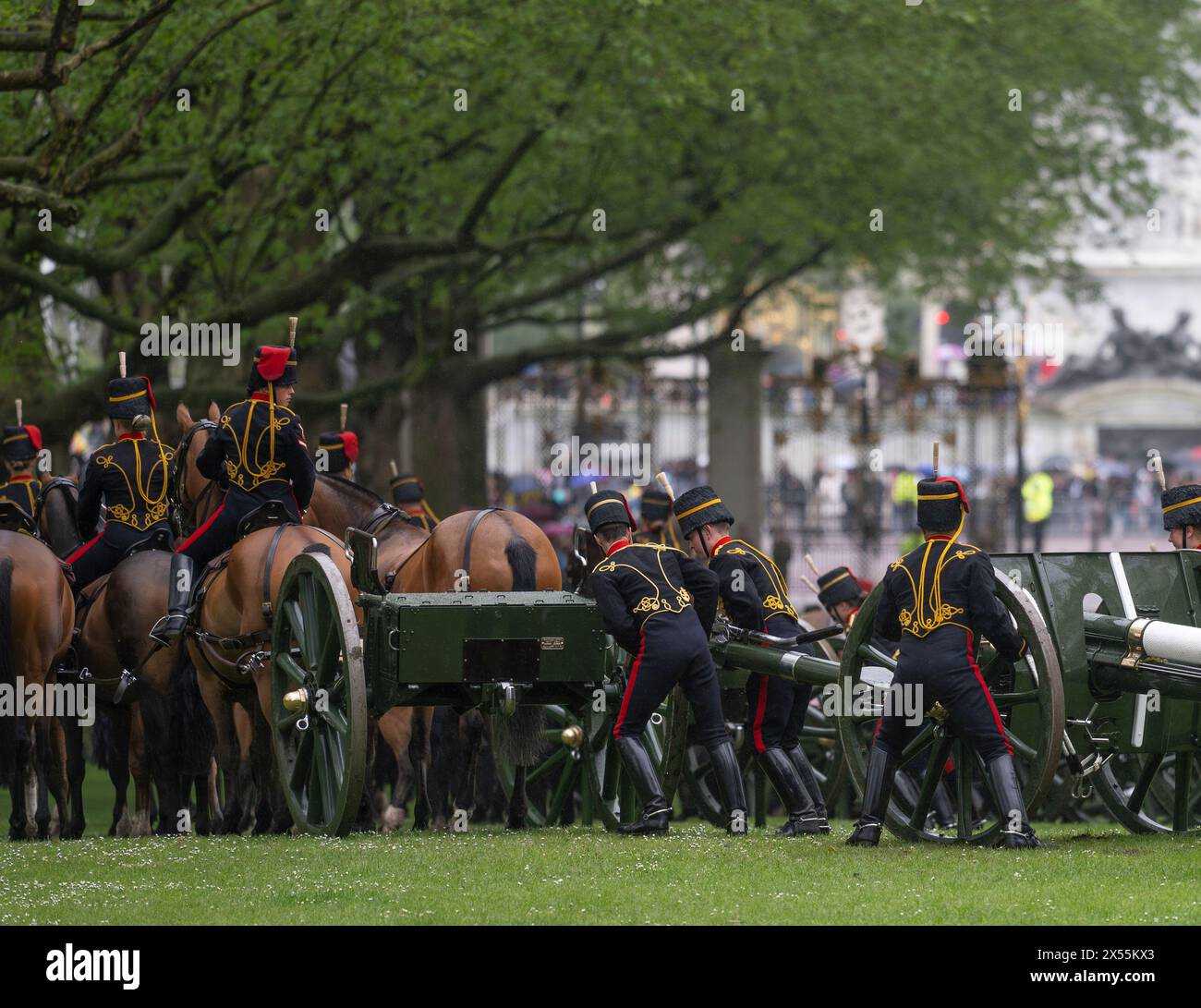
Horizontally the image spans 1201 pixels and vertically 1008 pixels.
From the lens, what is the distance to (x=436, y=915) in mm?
8227

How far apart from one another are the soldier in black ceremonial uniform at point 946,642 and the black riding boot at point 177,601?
373 cm

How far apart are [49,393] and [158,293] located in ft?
4.55

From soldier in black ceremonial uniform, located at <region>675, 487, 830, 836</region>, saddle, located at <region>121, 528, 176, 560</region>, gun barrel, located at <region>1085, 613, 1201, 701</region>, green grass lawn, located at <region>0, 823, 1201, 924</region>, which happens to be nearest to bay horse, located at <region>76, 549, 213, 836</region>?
saddle, located at <region>121, 528, 176, 560</region>

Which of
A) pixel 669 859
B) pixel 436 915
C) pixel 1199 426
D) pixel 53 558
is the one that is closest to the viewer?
pixel 436 915

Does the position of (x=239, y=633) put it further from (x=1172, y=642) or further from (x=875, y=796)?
(x=1172, y=642)

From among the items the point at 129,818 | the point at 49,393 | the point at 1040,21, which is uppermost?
the point at 1040,21

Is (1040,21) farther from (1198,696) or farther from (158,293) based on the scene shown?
(1198,696)

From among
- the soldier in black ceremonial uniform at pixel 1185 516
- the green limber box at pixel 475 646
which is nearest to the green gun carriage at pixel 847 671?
the green limber box at pixel 475 646

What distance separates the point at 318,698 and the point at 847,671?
246cm

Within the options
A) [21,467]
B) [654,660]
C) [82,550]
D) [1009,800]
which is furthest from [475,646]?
[21,467]

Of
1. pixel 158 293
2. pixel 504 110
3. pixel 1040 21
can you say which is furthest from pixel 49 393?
pixel 1040 21

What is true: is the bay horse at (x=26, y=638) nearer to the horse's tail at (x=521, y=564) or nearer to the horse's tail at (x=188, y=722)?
the horse's tail at (x=188, y=722)

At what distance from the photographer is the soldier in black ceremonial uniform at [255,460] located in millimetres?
11766

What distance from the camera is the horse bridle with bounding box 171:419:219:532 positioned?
40.0ft
